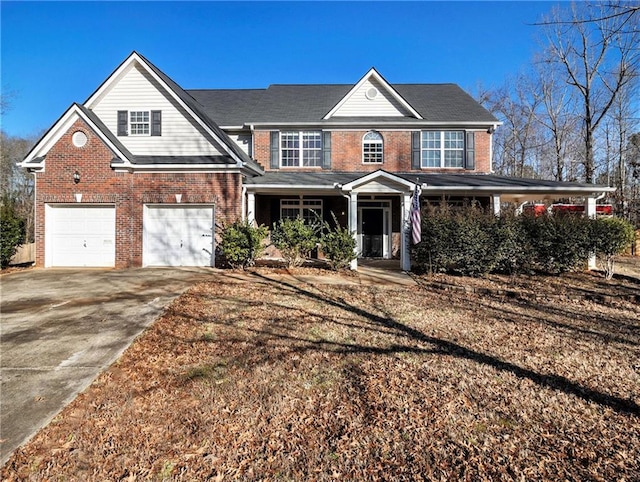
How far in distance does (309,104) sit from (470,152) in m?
7.80

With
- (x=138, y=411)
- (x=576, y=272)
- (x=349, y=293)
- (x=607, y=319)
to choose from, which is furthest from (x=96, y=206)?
(x=576, y=272)

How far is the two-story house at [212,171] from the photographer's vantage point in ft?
38.4

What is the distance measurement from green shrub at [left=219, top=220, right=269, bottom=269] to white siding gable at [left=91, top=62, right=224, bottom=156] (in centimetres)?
309

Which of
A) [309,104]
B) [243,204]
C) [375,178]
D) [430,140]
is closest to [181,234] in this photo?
[243,204]

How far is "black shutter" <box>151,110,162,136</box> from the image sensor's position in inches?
497

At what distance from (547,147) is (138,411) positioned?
34.9 meters

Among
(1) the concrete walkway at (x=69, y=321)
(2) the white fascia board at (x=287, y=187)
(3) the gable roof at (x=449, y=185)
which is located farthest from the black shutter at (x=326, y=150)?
(1) the concrete walkway at (x=69, y=321)

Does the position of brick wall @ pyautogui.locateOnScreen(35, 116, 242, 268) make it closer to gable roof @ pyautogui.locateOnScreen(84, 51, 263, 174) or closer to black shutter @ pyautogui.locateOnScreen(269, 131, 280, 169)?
gable roof @ pyautogui.locateOnScreen(84, 51, 263, 174)

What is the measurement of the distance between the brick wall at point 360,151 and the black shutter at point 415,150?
0.13 m

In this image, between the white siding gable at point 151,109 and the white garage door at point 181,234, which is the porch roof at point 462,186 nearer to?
the white garage door at point 181,234

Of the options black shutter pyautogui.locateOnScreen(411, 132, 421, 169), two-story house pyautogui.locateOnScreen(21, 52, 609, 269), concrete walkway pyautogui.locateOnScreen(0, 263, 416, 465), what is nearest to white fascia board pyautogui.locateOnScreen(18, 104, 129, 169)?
two-story house pyautogui.locateOnScreen(21, 52, 609, 269)

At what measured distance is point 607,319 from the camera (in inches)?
267

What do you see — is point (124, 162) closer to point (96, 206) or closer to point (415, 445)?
point (96, 206)

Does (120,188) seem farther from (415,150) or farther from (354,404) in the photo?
(415,150)
